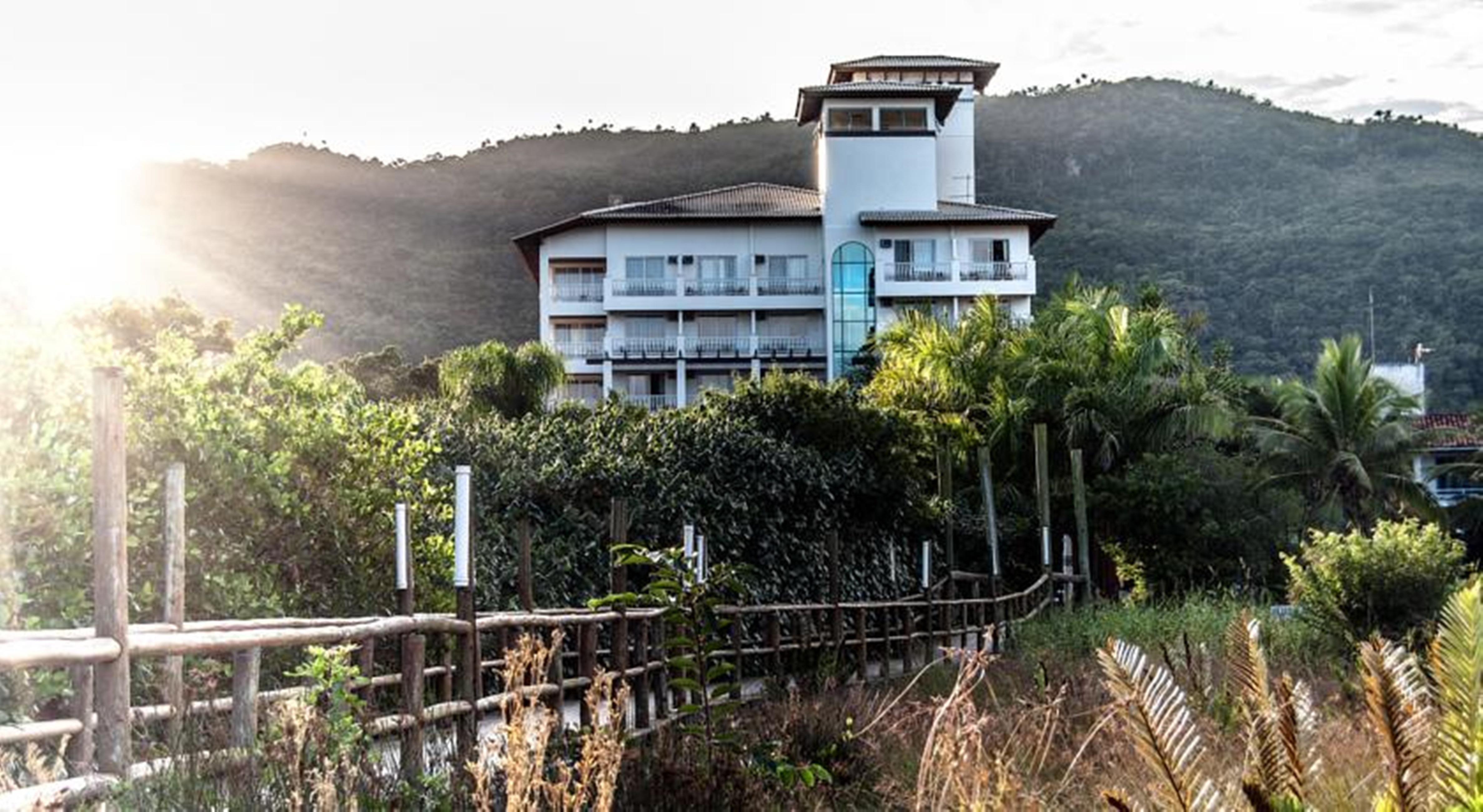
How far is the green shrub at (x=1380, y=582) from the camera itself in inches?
917

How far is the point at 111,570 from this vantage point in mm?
7133

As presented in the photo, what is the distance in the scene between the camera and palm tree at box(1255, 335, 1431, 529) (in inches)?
2176

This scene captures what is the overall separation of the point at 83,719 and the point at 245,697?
37.7 inches

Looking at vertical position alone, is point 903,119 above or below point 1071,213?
above

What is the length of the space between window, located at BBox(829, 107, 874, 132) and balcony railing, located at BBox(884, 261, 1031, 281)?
520 centimetres

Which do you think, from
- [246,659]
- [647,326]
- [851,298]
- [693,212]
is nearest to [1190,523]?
[851,298]

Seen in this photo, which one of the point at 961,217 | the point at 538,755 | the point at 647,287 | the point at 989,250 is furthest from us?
the point at 647,287

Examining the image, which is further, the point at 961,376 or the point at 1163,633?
the point at 961,376

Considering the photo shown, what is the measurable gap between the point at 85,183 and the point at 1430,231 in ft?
252

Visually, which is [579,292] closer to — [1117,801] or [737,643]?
[737,643]

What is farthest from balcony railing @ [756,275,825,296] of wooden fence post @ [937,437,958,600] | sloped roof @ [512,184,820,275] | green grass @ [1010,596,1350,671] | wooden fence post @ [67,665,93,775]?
wooden fence post @ [67,665,93,775]

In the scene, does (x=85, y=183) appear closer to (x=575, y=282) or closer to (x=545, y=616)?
(x=545, y=616)

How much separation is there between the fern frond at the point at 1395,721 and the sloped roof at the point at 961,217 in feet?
217

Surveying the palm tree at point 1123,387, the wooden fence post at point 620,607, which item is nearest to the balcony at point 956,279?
the palm tree at point 1123,387
